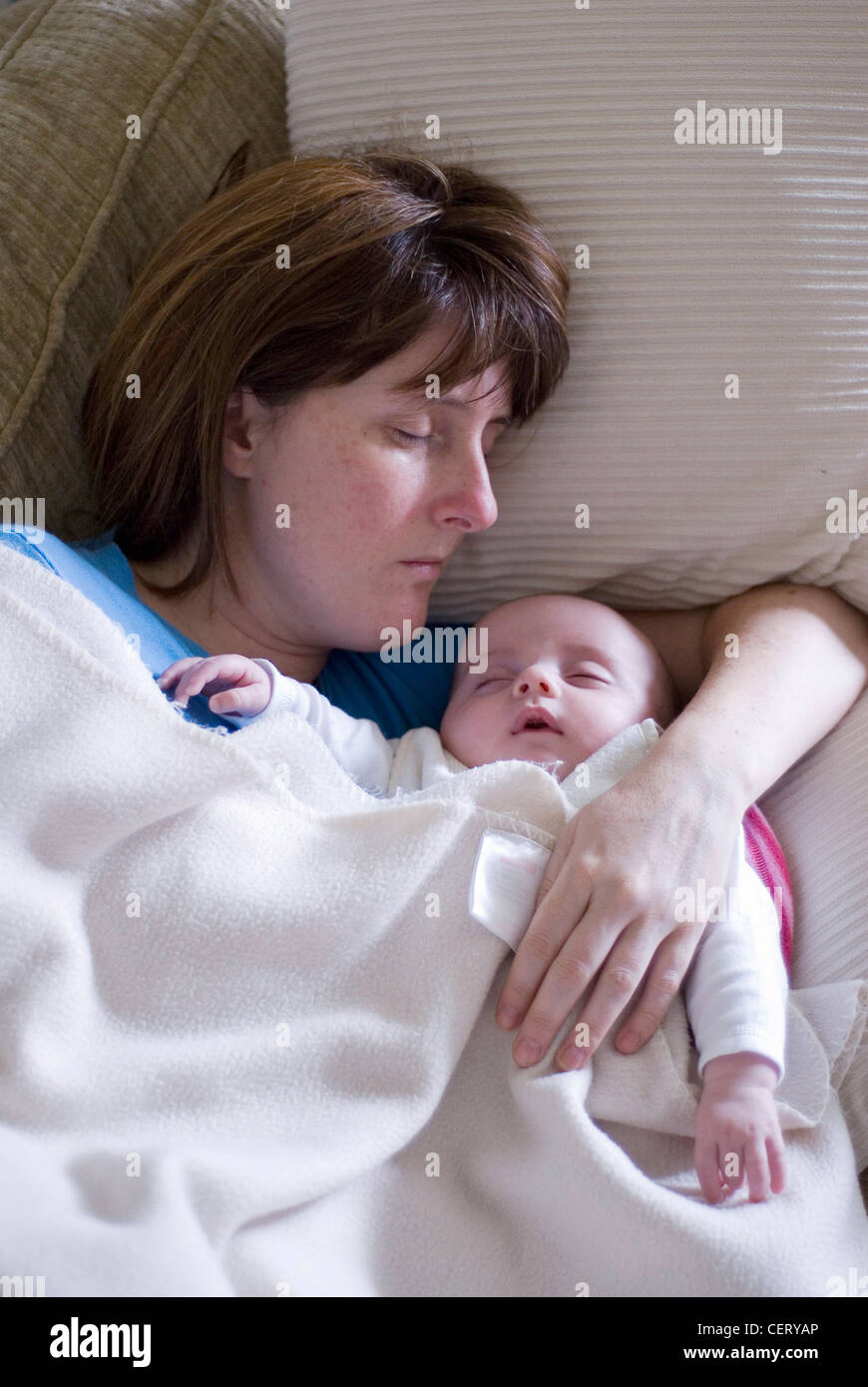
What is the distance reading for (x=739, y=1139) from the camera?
90 cm

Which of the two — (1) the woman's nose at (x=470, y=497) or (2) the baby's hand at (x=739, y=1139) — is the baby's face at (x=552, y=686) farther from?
(2) the baby's hand at (x=739, y=1139)

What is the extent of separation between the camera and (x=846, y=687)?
1.27 m

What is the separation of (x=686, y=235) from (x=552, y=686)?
47cm

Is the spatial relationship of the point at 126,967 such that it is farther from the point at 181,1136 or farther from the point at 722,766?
the point at 722,766

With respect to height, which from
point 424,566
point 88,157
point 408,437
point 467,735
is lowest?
point 467,735

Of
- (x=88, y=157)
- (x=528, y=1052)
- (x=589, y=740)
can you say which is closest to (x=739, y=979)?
(x=528, y=1052)

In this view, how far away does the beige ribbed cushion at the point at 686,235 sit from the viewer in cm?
126

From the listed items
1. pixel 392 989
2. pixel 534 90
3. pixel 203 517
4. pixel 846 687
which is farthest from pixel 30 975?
pixel 534 90

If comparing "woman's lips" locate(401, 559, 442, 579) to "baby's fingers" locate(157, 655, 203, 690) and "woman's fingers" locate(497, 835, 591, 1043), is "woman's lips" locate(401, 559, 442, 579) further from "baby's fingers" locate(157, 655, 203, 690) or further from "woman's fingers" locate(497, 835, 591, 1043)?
"woman's fingers" locate(497, 835, 591, 1043)

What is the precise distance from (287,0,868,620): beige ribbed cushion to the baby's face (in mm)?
106

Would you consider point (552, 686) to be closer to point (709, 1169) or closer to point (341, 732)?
point (341, 732)

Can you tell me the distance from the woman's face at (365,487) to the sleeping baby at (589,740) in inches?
4.1

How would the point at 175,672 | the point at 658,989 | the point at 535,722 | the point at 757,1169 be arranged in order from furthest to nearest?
the point at 535,722 < the point at 175,672 < the point at 658,989 < the point at 757,1169

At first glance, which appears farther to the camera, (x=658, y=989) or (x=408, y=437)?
(x=408, y=437)
